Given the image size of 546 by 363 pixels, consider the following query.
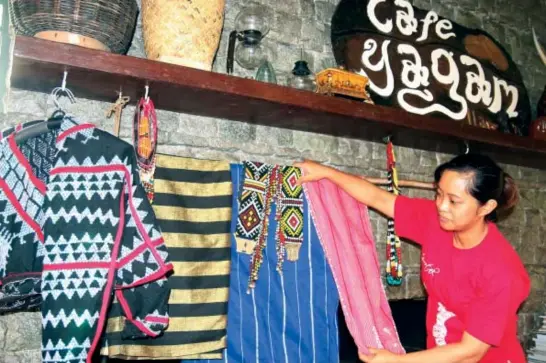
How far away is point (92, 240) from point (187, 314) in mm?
497

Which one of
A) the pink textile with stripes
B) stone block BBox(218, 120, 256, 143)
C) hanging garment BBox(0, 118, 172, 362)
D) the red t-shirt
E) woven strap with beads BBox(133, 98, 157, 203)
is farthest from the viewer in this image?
stone block BBox(218, 120, 256, 143)

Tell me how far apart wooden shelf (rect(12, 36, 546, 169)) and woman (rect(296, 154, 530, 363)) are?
0.82 ft

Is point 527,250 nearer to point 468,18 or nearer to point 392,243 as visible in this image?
point 392,243

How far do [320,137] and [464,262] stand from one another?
2.83 feet

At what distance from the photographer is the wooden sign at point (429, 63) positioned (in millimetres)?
2381

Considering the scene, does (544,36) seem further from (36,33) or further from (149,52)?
(36,33)

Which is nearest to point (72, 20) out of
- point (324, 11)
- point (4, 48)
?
point (4, 48)

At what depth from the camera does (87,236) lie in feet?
4.31

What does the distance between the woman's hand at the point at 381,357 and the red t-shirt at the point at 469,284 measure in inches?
11.0

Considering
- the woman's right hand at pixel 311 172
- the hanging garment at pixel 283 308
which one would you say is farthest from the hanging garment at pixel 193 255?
the woman's right hand at pixel 311 172

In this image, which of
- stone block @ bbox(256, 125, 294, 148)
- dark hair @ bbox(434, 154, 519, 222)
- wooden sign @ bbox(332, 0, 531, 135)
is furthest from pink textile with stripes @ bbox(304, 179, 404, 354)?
wooden sign @ bbox(332, 0, 531, 135)

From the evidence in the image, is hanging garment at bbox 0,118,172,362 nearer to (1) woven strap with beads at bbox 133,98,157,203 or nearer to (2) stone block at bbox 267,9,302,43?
(1) woven strap with beads at bbox 133,98,157,203

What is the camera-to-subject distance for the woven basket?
56.5 inches

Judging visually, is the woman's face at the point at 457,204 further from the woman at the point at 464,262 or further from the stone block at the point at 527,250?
the stone block at the point at 527,250
